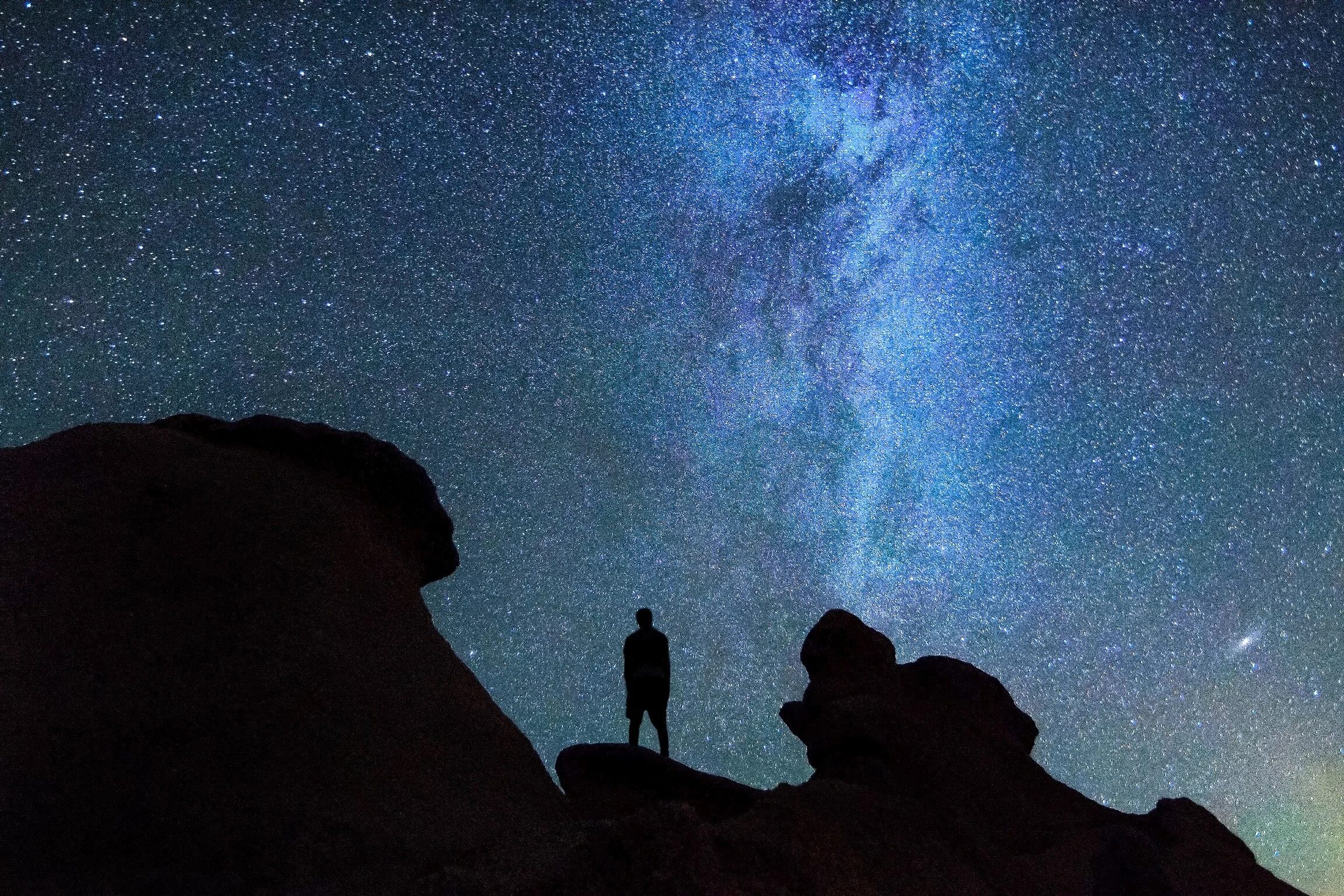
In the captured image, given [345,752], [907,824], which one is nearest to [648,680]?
[907,824]

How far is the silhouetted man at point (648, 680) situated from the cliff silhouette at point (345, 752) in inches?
49.6

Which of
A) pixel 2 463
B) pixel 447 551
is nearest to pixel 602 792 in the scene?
pixel 447 551

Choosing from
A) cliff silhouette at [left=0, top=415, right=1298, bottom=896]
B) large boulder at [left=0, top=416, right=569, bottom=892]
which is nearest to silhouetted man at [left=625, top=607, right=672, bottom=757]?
cliff silhouette at [left=0, top=415, right=1298, bottom=896]

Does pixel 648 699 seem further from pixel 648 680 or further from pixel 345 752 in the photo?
pixel 345 752

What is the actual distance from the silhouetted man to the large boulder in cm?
231

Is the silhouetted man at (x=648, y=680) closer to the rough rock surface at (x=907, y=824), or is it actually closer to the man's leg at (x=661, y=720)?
the man's leg at (x=661, y=720)

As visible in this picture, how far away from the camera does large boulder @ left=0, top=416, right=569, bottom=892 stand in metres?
5.73

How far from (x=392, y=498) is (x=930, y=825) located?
219 inches

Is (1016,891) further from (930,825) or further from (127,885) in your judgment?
(127,885)

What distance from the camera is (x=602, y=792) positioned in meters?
8.04

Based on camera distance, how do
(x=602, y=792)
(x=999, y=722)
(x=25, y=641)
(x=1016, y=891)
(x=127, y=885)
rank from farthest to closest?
1. (x=999, y=722)
2. (x=602, y=792)
3. (x=1016, y=891)
4. (x=25, y=641)
5. (x=127, y=885)

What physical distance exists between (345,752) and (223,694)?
914 millimetres

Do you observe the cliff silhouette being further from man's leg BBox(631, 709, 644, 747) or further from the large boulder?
man's leg BBox(631, 709, 644, 747)

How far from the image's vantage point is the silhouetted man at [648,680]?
998cm
